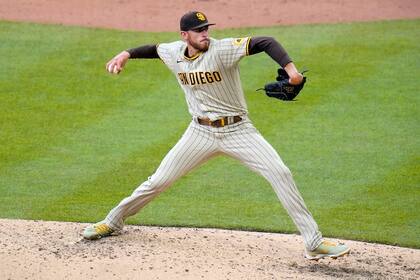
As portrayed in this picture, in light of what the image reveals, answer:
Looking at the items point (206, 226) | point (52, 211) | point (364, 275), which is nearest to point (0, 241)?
point (52, 211)

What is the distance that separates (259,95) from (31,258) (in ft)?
16.6

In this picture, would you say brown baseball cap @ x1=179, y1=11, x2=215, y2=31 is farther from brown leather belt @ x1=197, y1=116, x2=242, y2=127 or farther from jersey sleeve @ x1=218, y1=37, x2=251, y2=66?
brown leather belt @ x1=197, y1=116, x2=242, y2=127

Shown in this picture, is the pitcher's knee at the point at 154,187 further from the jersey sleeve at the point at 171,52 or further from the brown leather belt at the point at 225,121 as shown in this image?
the jersey sleeve at the point at 171,52

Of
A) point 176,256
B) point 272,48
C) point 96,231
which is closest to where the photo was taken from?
point 272,48

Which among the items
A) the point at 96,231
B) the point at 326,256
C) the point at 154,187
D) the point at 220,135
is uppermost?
the point at 220,135

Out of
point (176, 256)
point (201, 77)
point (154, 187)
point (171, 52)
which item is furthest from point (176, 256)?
point (171, 52)

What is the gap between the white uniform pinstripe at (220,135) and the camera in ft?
24.7

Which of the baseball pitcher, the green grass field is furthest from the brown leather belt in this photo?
the green grass field

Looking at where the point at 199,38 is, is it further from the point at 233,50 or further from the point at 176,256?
the point at 176,256

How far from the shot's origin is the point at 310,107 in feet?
37.8

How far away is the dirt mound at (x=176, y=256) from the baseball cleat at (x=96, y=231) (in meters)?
0.06

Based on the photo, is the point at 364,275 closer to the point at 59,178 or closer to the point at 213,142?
the point at 213,142

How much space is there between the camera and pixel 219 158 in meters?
10.5

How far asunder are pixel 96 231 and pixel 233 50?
1830 millimetres
